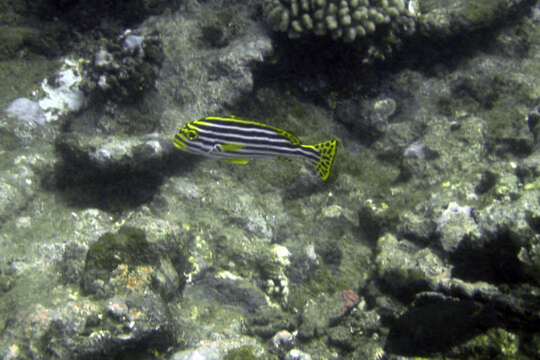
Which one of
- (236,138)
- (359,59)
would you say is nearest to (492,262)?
(236,138)

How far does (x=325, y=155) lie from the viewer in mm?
3861

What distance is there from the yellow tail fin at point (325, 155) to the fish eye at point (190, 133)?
1286 mm

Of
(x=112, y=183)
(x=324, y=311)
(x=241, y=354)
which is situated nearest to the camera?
(x=241, y=354)

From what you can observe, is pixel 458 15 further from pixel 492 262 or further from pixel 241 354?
pixel 241 354

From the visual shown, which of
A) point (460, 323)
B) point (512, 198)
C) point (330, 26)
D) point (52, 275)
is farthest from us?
point (330, 26)

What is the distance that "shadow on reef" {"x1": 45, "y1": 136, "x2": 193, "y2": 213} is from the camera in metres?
5.44

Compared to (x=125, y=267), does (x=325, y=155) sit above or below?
above

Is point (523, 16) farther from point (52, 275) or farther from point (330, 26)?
point (52, 275)

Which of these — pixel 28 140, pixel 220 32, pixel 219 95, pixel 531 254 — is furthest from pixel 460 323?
pixel 28 140

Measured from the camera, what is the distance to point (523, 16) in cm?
766

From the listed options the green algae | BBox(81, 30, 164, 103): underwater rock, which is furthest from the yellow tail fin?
BBox(81, 30, 164, 103): underwater rock

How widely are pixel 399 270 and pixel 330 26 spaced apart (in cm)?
404

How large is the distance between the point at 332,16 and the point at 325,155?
10.6 feet

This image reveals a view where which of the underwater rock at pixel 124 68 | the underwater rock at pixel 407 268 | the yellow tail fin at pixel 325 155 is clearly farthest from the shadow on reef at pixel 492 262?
the underwater rock at pixel 124 68
